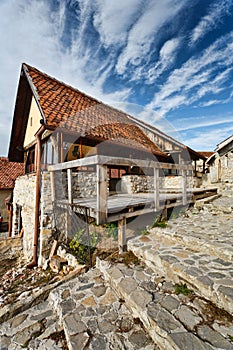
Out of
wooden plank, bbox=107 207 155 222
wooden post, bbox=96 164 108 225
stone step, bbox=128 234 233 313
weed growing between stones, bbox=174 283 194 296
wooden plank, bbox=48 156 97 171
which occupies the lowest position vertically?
weed growing between stones, bbox=174 283 194 296

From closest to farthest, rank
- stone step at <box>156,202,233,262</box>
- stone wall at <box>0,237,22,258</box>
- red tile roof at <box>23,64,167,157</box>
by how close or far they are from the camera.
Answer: stone step at <box>156,202,233,262</box> → red tile roof at <box>23,64,167,157</box> → stone wall at <box>0,237,22,258</box>

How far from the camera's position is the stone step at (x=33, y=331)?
2.14m

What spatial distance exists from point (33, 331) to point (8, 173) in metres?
15.0

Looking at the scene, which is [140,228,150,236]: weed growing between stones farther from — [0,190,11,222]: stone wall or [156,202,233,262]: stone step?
[0,190,11,222]: stone wall

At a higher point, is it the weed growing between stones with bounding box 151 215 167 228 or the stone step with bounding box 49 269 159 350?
the weed growing between stones with bounding box 151 215 167 228

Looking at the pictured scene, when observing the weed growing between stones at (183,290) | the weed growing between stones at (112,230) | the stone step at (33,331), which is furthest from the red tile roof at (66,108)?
the weed growing between stones at (183,290)

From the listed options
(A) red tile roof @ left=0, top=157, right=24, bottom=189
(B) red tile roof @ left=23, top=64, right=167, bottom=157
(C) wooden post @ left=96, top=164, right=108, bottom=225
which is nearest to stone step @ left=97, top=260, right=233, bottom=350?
(C) wooden post @ left=96, top=164, right=108, bottom=225

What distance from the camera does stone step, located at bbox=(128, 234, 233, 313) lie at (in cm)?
207

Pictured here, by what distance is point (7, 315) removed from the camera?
264 centimetres

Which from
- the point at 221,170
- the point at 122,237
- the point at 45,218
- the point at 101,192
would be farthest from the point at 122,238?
the point at 221,170

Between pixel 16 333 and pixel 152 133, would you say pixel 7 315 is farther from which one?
pixel 152 133

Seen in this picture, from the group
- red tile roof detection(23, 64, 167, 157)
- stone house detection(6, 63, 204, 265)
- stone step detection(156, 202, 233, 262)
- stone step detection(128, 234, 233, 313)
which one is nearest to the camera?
stone step detection(128, 234, 233, 313)

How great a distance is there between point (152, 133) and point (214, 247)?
9.55 metres

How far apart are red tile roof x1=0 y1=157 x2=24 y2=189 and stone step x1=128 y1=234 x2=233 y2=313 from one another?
44.4 feet
